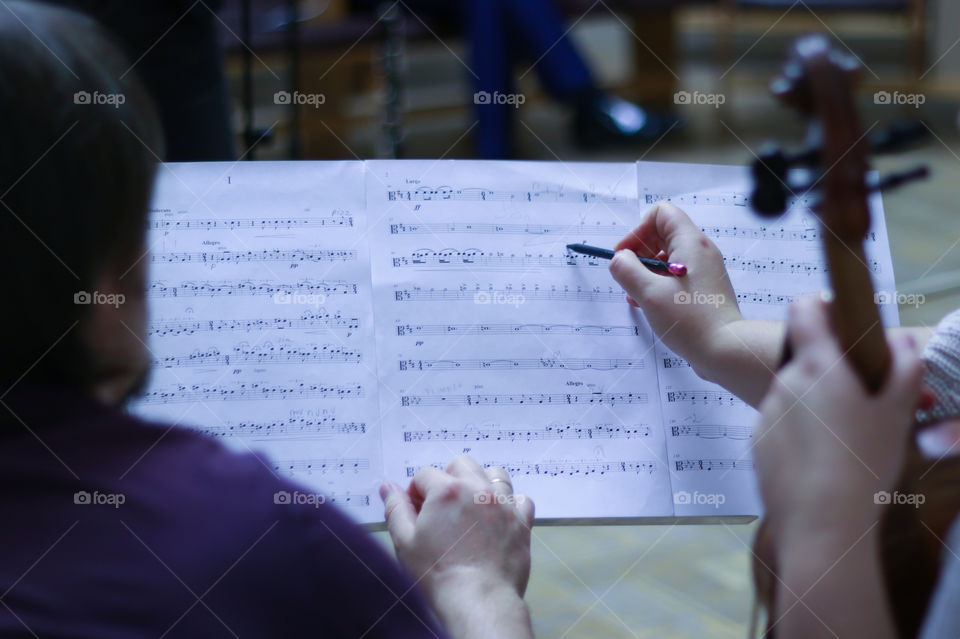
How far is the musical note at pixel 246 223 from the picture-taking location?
3.13 ft

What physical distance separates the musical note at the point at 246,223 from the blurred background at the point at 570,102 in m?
0.51

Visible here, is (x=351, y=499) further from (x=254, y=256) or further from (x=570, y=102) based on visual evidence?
(x=570, y=102)

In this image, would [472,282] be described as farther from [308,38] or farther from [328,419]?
[308,38]

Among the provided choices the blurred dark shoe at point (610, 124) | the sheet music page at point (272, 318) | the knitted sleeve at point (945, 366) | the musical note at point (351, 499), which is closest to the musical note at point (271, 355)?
the sheet music page at point (272, 318)

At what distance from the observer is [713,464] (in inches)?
36.3

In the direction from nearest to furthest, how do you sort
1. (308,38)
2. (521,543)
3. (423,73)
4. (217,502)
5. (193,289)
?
(217,502) < (521,543) < (193,289) < (308,38) < (423,73)

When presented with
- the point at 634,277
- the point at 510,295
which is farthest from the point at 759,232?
the point at 510,295

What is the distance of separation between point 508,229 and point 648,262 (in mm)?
133

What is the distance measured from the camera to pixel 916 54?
12.8ft

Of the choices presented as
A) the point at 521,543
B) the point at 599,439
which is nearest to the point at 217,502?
the point at 521,543

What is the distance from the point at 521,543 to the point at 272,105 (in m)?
3.55

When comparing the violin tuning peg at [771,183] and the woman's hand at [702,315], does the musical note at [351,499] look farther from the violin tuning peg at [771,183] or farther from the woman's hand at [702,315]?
the violin tuning peg at [771,183]

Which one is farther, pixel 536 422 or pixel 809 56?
pixel 536 422

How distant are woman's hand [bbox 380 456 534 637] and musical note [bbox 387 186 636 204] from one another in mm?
264
